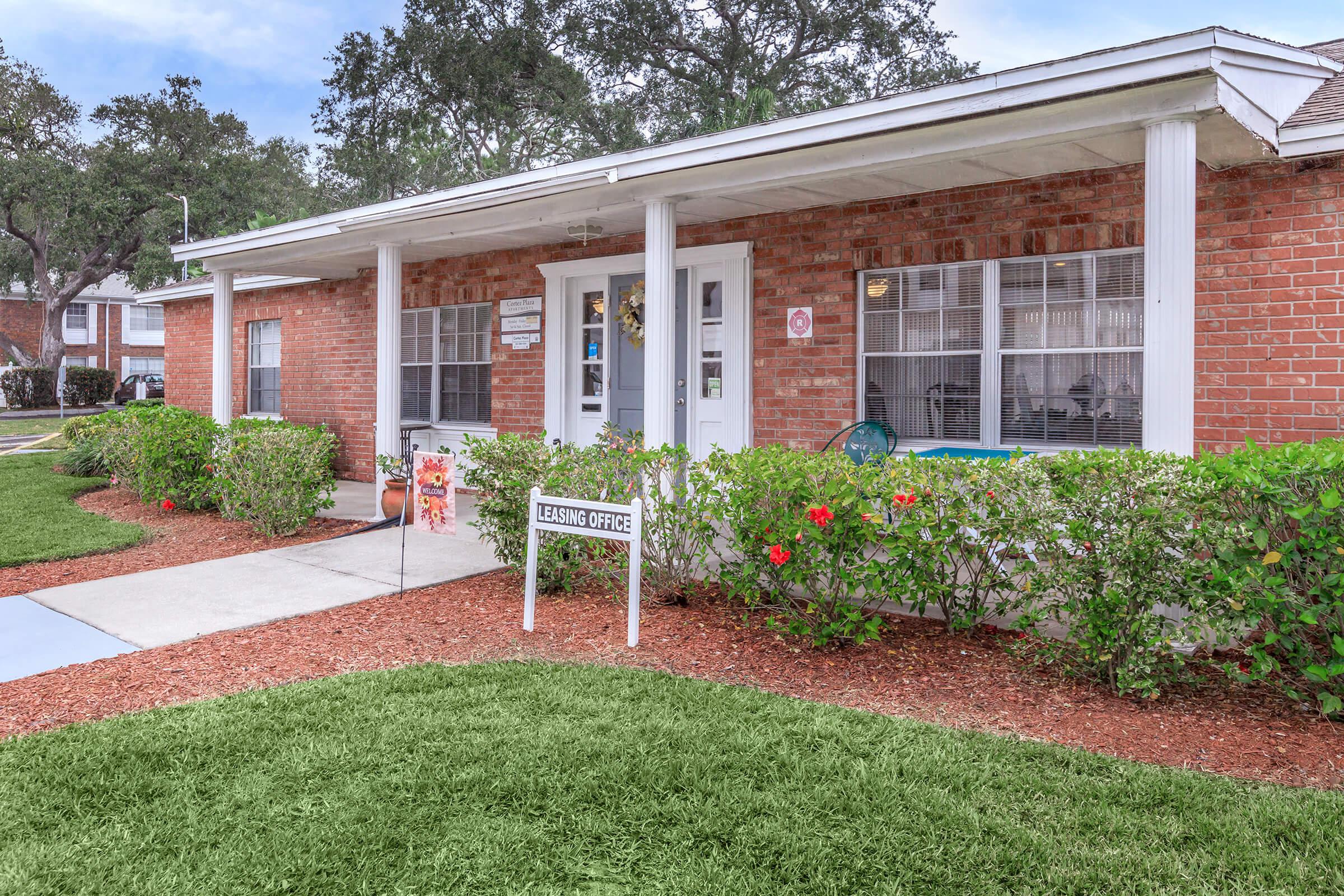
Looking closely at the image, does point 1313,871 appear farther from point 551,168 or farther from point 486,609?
point 551,168

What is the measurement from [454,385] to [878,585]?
24.8ft

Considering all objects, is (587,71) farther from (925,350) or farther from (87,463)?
(925,350)

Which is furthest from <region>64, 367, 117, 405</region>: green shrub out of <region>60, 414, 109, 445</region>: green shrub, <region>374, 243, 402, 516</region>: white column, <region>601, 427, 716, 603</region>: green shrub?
<region>601, 427, 716, 603</region>: green shrub

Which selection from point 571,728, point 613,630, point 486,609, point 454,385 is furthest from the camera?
point 454,385

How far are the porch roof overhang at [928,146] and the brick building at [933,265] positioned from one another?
0.02 m

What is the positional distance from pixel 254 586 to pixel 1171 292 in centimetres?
583

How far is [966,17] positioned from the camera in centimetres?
2455

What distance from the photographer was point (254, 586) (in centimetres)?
637

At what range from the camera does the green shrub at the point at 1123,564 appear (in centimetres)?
394

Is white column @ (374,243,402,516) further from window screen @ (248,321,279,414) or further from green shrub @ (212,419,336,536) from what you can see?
window screen @ (248,321,279,414)

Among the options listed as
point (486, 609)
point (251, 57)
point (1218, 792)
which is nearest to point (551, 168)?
point (486, 609)

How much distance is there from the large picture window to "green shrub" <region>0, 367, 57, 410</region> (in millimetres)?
28120

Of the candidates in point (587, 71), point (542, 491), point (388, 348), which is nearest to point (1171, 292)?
point (542, 491)

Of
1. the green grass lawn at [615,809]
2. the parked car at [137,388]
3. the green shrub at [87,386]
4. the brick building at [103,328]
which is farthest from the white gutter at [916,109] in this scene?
the brick building at [103,328]
